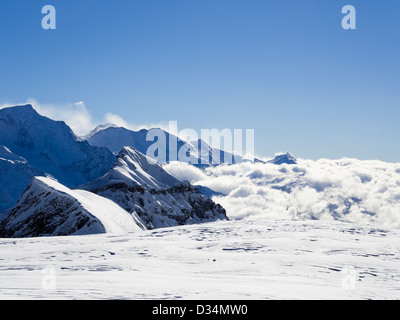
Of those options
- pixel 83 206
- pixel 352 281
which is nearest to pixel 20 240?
pixel 352 281

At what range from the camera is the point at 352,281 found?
1579 cm

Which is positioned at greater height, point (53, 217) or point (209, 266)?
point (209, 266)

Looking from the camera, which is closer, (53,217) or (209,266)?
(209,266)

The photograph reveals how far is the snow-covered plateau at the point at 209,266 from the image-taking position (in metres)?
13.4

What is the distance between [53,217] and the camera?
274 ft

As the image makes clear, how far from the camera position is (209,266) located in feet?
61.3

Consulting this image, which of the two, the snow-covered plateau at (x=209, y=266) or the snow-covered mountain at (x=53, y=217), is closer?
the snow-covered plateau at (x=209, y=266)

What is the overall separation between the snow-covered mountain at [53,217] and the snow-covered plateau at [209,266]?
4760 centimetres

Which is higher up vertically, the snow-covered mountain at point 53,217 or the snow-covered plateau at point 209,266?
the snow-covered plateau at point 209,266

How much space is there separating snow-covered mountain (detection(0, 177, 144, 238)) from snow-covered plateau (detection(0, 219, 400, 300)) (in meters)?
47.6

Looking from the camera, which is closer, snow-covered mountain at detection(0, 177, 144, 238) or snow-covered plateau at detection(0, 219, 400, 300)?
snow-covered plateau at detection(0, 219, 400, 300)

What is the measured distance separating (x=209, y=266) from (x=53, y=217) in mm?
72911

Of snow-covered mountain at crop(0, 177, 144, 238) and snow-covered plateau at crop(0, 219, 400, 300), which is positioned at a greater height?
snow-covered plateau at crop(0, 219, 400, 300)

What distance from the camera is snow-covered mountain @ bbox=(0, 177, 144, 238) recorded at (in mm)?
75438
